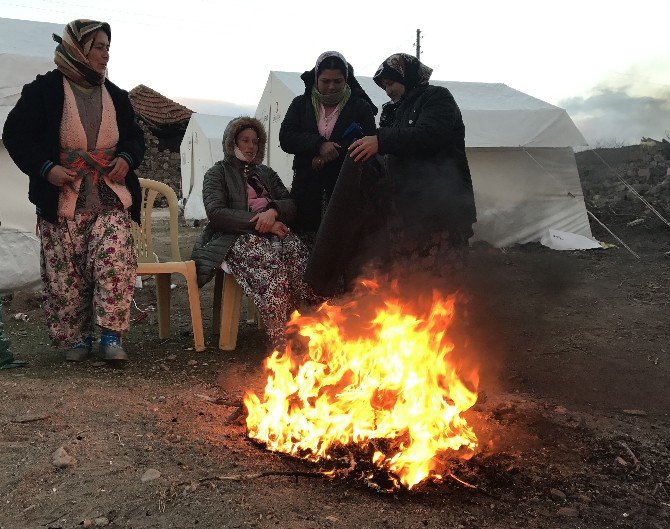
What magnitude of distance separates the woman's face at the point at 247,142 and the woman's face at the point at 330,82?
0.61m

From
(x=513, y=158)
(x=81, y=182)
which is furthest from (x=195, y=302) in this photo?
(x=513, y=158)

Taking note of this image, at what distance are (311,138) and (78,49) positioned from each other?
5.08 feet

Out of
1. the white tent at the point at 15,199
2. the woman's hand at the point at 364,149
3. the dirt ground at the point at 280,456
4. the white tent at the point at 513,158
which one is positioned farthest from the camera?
the white tent at the point at 513,158

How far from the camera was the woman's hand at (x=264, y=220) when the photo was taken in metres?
4.10

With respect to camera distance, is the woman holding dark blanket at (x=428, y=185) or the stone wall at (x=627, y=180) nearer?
the woman holding dark blanket at (x=428, y=185)

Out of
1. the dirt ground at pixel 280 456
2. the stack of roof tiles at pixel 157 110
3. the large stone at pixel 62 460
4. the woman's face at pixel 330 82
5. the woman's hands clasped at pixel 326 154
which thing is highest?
the stack of roof tiles at pixel 157 110

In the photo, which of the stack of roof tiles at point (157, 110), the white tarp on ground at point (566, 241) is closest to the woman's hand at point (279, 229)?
the white tarp on ground at point (566, 241)

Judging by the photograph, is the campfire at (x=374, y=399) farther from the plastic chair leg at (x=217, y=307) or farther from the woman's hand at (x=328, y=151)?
the plastic chair leg at (x=217, y=307)

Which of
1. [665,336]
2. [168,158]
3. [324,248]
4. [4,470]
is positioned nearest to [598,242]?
[665,336]

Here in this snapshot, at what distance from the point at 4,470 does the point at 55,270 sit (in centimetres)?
181

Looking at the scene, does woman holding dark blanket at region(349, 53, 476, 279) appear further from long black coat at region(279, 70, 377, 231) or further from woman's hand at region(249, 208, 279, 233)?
woman's hand at region(249, 208, 279, 233)

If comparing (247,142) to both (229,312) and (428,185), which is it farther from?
(428,185)

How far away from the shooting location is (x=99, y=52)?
12.1ft

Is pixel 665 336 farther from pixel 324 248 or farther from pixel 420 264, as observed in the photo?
pixel 324 248
